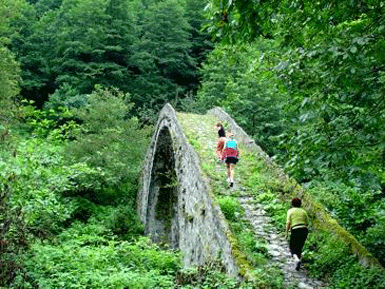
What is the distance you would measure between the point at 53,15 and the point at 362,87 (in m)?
35.6

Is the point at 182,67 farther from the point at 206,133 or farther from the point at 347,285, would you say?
the point at 347,285

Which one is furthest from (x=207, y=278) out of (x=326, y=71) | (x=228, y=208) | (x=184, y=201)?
(x=184, y=201)

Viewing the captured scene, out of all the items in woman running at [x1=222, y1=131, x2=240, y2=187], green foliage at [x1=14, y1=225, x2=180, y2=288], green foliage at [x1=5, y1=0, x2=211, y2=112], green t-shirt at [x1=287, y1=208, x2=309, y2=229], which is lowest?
green foliage at [x1=14, y1=225, x2=180, y2=288]

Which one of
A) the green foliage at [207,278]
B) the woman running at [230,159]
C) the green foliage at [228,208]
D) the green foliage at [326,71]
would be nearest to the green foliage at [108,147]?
the woman running at [230,159]

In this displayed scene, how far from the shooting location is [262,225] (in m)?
9.12

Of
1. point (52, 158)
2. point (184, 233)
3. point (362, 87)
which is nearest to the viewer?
point (362, 87)

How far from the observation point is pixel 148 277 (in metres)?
8.41

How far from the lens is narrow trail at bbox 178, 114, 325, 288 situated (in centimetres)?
709

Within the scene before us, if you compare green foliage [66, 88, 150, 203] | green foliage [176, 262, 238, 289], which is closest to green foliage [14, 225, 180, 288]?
green foliage [176, 262, 238, 289]

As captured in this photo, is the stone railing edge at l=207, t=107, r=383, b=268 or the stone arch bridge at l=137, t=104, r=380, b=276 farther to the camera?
the stone arch bridge at l=137, t=104, r=380, b=276

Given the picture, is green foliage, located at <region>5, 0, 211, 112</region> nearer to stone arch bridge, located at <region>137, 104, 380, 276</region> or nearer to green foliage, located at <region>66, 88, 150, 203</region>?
green foliage, located at <region>66, 88, 150, 203</region>

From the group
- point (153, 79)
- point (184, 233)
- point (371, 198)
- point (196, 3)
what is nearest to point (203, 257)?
point (184, 233)

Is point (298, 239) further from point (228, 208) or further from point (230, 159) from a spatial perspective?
point (230, 159)

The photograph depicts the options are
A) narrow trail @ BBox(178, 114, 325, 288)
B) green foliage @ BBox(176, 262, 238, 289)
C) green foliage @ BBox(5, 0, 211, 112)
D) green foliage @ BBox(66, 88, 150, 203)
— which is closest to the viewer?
green foliage @ BBox(176, 262, 238, 289)
